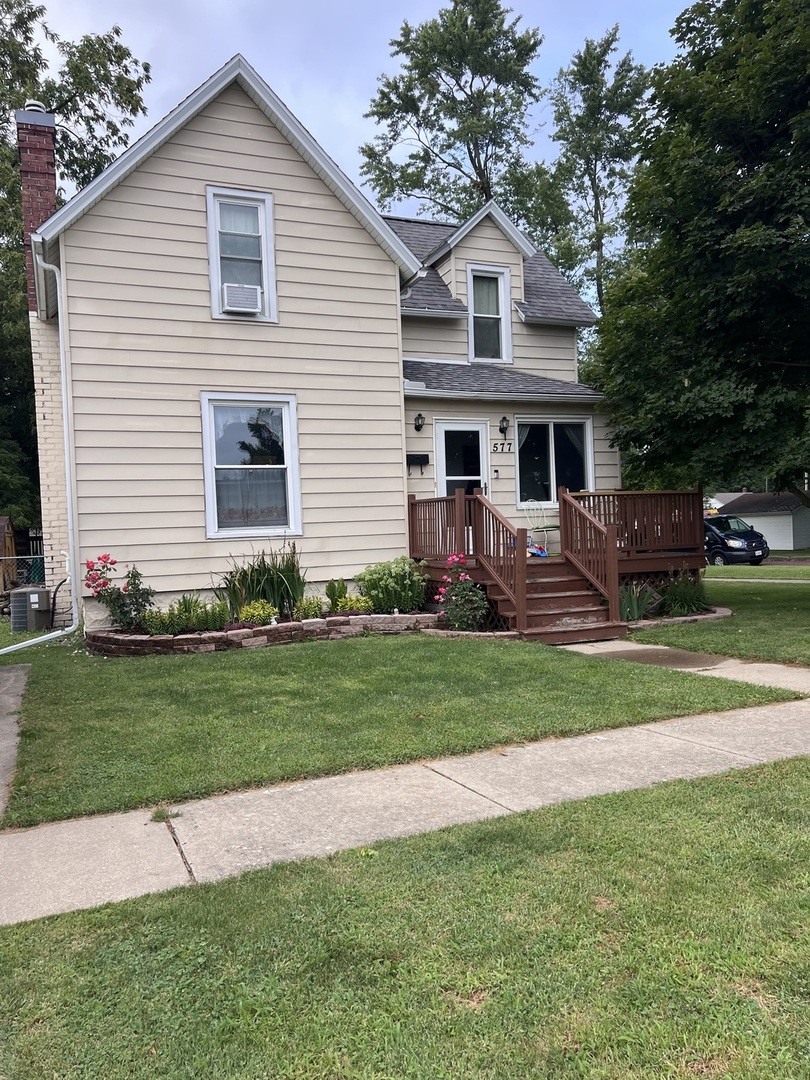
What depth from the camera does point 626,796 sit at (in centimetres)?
399

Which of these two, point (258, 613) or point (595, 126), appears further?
point (595, 126)

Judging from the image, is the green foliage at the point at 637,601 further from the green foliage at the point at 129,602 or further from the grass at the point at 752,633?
the green foliage at the point at 129,602

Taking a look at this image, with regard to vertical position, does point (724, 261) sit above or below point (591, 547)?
above

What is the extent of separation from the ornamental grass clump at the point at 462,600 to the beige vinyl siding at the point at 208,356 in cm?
154

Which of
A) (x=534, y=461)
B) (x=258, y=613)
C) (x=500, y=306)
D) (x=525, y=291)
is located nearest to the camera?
(x=258, y=613)

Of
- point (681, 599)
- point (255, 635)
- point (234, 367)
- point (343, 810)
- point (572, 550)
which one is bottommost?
point (343, 810)

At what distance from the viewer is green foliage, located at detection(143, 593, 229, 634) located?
29.6ft

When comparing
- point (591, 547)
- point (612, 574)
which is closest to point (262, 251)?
point (591, 547)

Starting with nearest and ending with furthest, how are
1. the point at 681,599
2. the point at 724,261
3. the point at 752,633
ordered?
the point at 752,633 → the point at 724,261 → the point at 681,599

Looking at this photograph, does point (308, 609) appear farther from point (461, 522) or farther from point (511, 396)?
point (511, 396)

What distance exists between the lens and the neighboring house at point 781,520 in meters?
40.1

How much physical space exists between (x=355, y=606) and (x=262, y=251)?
491 cm

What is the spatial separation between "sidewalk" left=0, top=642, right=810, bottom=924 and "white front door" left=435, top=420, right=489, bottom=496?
6.87m

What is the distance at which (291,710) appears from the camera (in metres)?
5.95
